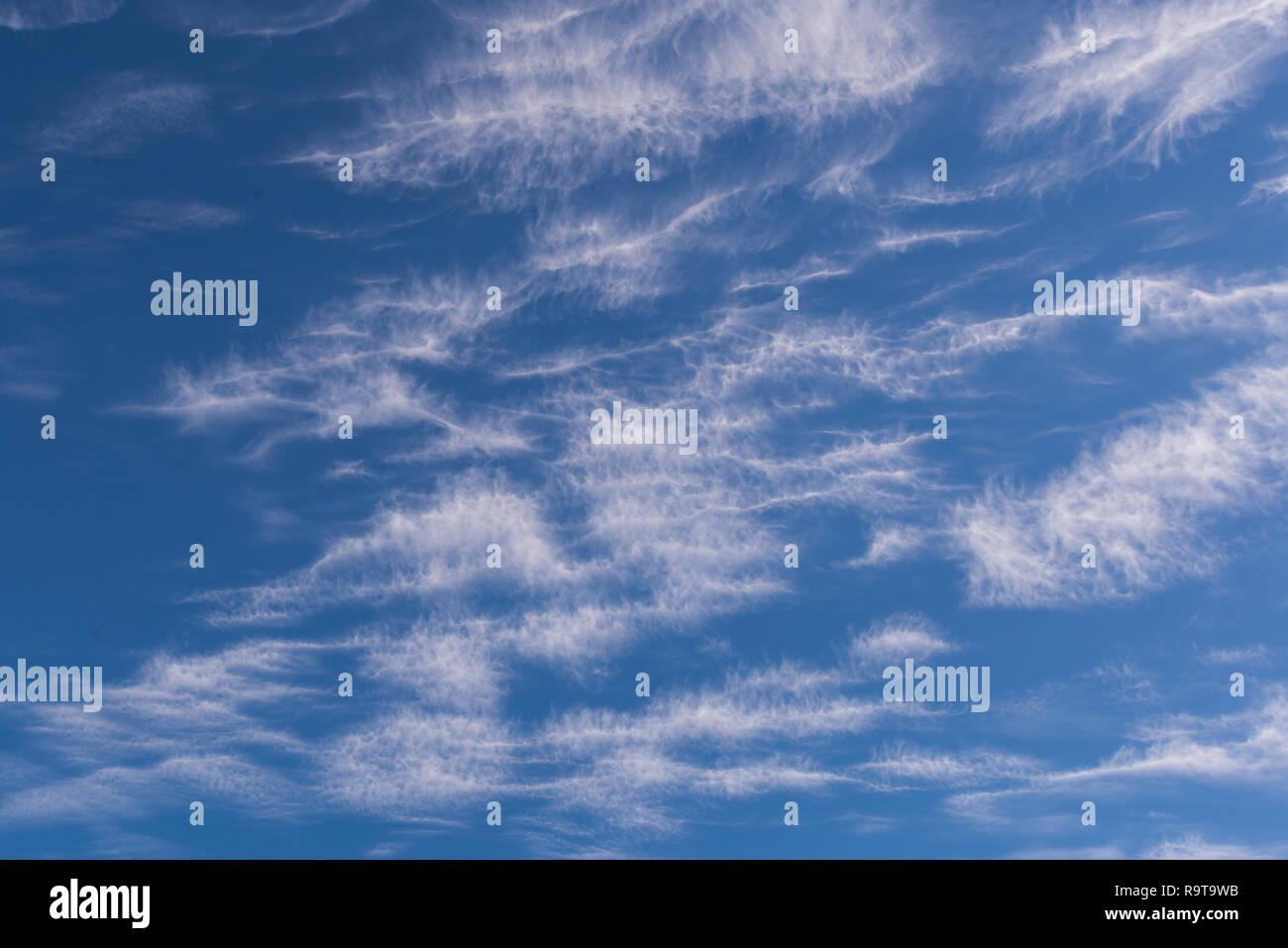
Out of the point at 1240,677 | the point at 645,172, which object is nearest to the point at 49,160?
the point at 645,172

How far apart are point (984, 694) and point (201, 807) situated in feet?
88.6

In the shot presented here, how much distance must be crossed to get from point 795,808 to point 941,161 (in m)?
23.7

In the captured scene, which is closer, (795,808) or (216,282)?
(795,808)

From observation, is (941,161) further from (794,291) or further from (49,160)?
(49,160)

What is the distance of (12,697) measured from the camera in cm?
3597

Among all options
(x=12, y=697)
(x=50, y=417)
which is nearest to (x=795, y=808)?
(x=12, y=697)

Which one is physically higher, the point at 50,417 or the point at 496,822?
the point at 50,417

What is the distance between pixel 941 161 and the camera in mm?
38688

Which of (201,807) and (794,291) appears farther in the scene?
(794,291)

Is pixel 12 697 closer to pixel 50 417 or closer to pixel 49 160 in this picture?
pixel 50 417

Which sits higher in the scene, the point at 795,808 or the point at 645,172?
the point at 645,172
